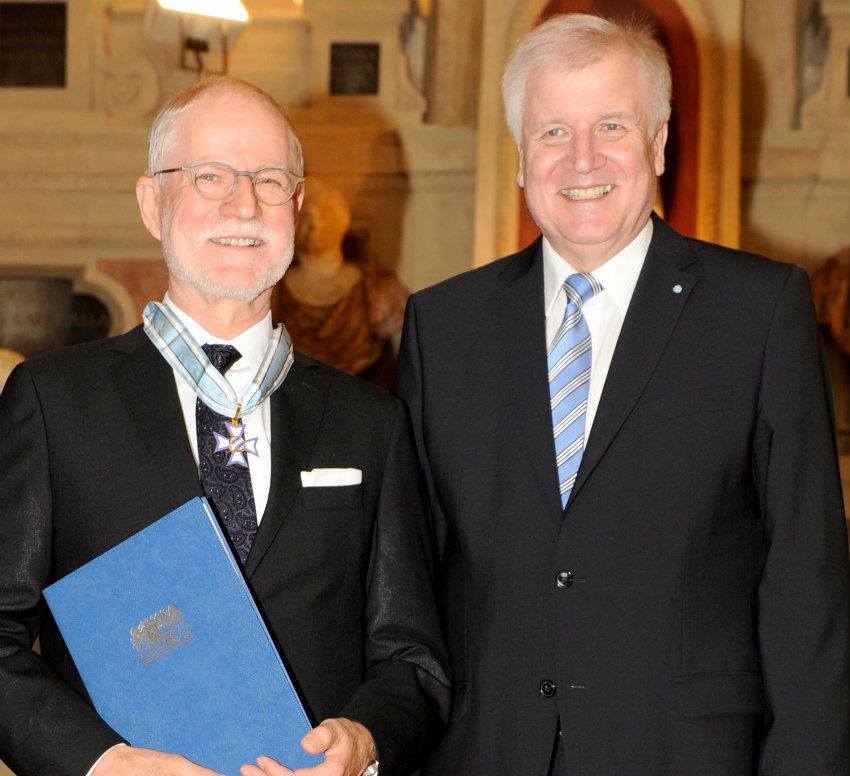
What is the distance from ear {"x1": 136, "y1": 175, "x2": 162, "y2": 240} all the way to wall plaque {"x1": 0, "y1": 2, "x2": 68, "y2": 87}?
7685mm

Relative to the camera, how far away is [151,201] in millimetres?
2516

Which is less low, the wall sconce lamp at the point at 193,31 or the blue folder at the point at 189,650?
the wall sconce lamp at the point at 193,31

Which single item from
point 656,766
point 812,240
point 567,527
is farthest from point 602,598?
point 812,240

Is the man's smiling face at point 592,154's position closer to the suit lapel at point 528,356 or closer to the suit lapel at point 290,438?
the suit lapel at point 528,356

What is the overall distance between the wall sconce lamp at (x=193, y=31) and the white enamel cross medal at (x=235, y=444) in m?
7.50

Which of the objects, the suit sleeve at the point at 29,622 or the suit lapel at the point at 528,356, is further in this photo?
the suit lapel at the point at 528,356

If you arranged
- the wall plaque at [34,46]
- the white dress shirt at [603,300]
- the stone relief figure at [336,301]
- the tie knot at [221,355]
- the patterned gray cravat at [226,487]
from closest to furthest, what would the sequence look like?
the patterned gray cravat at [226,487]
the tie knot at [221,355]
the white dress shirt at [603,300]
the stone relief figure at [336,301]
the wall plaque at [34,46]

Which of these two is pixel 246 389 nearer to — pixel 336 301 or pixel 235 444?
pixel 235 444

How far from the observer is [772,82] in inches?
357

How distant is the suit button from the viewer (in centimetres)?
246

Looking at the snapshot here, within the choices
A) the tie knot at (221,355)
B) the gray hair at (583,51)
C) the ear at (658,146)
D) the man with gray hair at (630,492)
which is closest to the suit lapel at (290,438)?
the tie knot at (221,355)

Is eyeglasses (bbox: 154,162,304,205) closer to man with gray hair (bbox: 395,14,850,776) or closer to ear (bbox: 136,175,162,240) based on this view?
ear (bbox: 136,175,162,240)

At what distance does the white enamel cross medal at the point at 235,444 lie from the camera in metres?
2.30

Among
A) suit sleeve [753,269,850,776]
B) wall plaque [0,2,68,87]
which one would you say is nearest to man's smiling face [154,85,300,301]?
suit sleeve [753,269,850,776]
